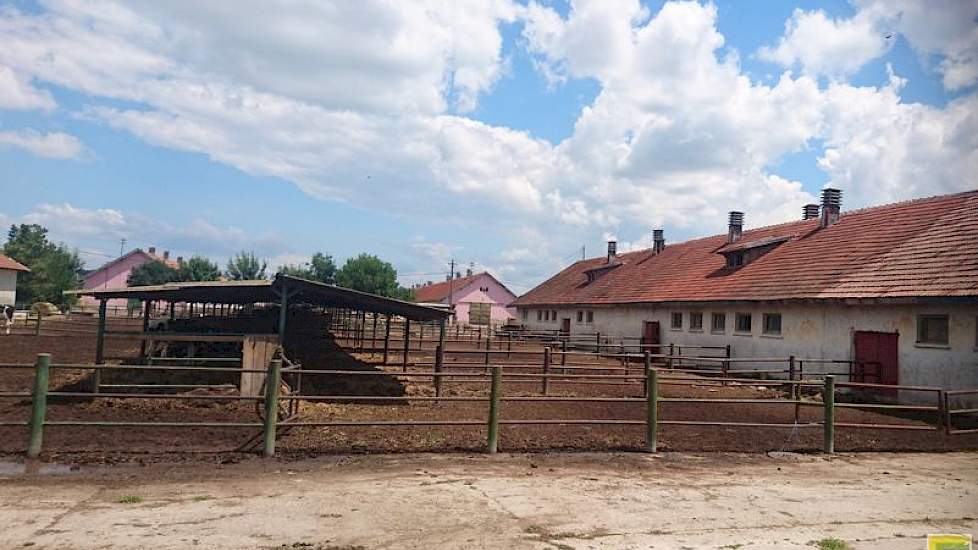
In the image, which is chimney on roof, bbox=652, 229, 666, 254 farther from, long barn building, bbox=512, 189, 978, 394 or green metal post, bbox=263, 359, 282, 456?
green metal post, bbox=263, 359, 282, 456

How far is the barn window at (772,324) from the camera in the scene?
19.4m

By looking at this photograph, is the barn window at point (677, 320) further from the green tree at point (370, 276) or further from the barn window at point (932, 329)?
the green tree at point (370, 276)

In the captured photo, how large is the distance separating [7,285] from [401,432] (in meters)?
51.5

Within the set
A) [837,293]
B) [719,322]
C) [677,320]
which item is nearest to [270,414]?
[837,293]

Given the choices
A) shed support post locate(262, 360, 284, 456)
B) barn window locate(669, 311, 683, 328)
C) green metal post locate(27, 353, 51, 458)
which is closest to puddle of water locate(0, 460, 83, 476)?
green metal post locate(27, 353, 51, 458)

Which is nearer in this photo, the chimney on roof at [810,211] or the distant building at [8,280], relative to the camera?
the chimney on roof at [810,211]

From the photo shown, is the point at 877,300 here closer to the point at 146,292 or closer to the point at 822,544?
the point at 822,544

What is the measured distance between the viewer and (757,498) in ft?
20.3

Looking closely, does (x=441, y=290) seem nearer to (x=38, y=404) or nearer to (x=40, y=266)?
(x=40, y=266)

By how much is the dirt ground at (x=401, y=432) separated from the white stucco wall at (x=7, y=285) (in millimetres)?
40575

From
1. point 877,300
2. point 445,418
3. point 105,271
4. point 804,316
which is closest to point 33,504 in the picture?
point 445,418

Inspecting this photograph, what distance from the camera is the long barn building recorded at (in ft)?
45.4

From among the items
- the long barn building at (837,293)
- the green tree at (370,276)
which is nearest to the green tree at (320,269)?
the green tree at (370,276)

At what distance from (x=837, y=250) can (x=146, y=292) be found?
19736 millimetres
